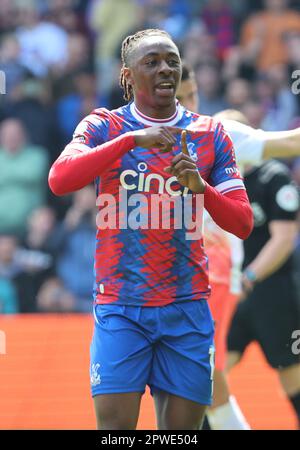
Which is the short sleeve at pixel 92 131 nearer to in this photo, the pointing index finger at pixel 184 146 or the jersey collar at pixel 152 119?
the jersey collar at pixel 152 119

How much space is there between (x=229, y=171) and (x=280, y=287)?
9.23ft

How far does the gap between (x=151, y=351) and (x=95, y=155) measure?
855 mm

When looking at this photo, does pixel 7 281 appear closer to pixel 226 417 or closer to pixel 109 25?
pixel 109 25

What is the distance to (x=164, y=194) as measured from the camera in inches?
178

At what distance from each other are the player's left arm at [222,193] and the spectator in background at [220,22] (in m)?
8.84

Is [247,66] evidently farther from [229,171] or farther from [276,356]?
[229,171]

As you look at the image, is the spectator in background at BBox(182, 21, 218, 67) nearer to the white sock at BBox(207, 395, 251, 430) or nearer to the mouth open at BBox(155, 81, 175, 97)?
the white sock at BBox(207, 395, 251, 430)

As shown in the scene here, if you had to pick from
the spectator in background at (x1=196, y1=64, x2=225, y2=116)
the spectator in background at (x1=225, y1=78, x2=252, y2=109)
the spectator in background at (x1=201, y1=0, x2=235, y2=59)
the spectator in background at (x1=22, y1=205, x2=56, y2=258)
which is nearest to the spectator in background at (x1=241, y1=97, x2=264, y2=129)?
the spectator in background at (x1=225, y1=78, x2=252, y2=109)

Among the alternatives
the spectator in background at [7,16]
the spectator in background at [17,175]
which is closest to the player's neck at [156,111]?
the spectator in background at [17,175]

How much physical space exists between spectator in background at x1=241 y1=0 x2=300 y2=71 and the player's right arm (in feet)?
28.7

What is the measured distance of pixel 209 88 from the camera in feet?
40.3

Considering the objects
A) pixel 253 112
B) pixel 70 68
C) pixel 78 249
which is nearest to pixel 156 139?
pixel 78 249

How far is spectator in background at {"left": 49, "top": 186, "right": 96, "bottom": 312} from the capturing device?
36.4 feet
